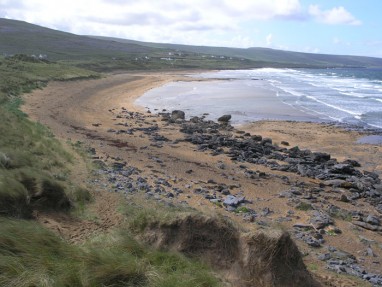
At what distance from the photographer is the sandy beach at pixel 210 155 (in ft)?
37.8

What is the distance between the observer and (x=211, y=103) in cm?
4488

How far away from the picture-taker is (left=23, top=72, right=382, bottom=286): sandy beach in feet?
37.8

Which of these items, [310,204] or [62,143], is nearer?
[310,204]

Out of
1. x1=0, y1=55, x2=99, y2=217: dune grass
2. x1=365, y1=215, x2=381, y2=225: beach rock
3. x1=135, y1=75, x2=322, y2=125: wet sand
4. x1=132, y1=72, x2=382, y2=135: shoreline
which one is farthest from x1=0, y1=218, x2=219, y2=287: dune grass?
x1=135, y1=75, x2=322, y2=125: wet sand

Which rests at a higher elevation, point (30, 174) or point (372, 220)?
point (30, 174)

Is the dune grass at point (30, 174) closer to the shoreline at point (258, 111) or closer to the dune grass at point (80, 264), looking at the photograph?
the dune grass at point (80, 264)

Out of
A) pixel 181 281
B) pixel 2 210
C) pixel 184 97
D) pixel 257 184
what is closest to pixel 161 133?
pixel 257 184

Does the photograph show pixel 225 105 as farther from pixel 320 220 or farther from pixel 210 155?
pixel 320 220

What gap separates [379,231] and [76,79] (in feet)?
163

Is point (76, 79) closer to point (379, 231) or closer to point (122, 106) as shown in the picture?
point (122, 106)

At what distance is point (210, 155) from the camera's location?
20.3m

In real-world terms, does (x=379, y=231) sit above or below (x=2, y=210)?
below

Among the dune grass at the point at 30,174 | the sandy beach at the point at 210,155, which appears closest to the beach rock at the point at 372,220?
the sandy beach at the point at 210,155

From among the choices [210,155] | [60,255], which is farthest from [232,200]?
[60,255]
